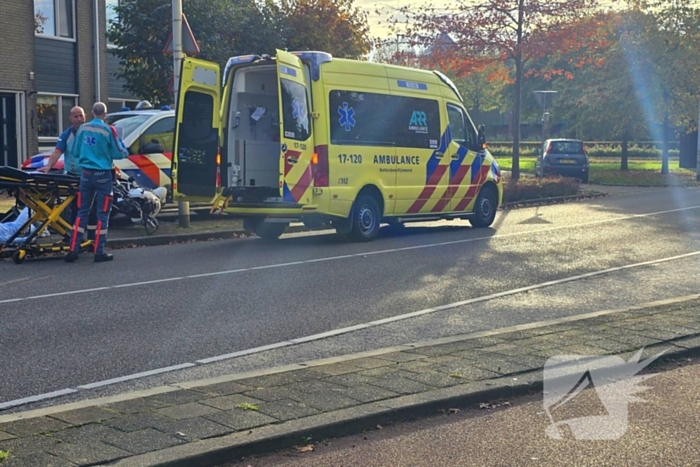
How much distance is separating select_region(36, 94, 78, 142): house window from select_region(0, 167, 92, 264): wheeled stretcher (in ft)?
45.8

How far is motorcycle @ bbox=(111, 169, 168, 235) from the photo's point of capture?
14151mm

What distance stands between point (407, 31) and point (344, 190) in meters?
15.6

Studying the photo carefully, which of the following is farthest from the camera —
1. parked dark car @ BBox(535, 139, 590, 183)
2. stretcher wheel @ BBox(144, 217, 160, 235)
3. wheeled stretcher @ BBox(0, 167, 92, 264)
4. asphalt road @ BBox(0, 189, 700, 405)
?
parked dark car @ BBox(535, 139, 590, 183)

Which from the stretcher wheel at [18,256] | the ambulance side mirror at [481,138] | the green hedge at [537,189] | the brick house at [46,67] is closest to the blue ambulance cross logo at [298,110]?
the stretcher wheel at [18,256]

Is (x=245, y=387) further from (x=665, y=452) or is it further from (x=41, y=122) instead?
(x=41, y=122)

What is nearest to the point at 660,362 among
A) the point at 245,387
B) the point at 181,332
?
the point at 245,387

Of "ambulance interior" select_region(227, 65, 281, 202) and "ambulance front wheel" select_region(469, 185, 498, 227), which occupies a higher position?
"ambulance interior" select_region(227, 65, 281, 202)

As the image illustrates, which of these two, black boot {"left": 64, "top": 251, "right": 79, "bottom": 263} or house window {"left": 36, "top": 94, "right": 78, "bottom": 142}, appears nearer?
black boot {"left": 64, "top": 251, "right": 79, "bottom": 263}

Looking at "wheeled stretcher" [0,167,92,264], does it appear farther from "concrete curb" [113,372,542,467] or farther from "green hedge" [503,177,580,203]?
"green hedge" [503,177,580,203]

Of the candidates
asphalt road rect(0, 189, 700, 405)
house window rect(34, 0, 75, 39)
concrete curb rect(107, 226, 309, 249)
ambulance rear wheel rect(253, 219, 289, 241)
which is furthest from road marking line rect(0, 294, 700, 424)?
house window rect(34, 0, 75, 39)

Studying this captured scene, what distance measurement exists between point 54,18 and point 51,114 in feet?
8.52

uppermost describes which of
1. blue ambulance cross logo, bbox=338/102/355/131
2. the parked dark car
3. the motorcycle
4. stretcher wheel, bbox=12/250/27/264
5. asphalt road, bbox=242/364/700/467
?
blue ambulance cross logo, bbox=338/102/355/131

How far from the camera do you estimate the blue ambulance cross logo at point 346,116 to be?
1409 cm

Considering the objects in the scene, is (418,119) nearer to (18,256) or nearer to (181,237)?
(181,237)
